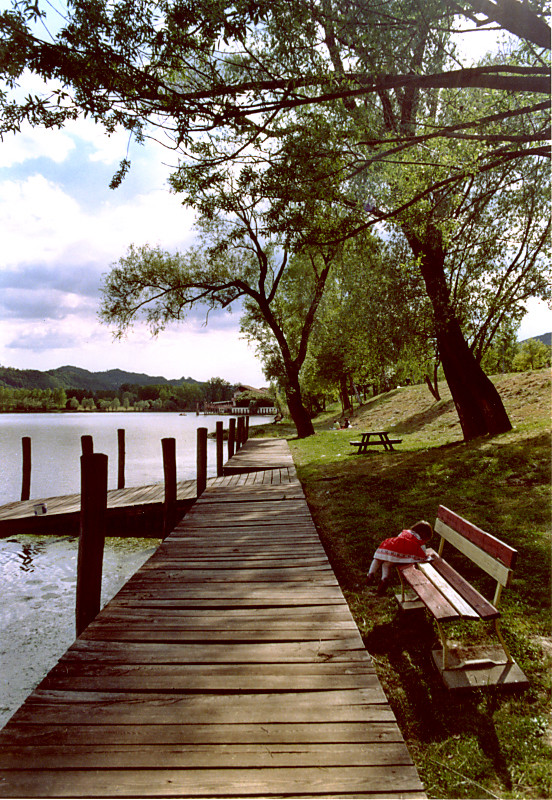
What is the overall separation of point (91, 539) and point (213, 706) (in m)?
2.99

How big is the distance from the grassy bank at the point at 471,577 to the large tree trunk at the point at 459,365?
761mm

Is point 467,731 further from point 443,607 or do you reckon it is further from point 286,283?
point 286,283

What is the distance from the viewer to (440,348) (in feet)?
47.3

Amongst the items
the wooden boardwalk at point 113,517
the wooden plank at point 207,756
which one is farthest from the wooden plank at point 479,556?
the wooden boardwalk at point 113,517

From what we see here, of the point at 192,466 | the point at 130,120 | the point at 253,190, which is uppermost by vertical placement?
the point at 130,120

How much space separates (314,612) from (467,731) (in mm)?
1466

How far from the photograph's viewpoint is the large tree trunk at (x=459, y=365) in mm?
13820

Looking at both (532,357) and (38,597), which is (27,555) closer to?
(38,597)

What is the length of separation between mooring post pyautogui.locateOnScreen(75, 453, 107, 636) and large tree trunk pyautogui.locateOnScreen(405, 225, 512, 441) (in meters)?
11.3

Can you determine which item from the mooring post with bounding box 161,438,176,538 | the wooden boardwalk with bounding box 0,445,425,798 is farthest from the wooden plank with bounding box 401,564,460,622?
the mooring post with bounding box 161,438,176,538

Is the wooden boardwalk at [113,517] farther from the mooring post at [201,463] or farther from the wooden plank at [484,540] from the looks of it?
the wooden plank at [484,540]

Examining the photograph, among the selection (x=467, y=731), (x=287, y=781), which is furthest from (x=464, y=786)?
(x=287, y=781)

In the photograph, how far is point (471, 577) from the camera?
18.9 feet

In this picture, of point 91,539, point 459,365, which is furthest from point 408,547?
point 459,365
